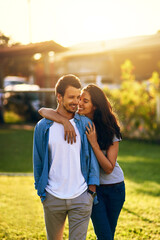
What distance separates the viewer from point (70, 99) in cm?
257

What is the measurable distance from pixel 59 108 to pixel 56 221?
3.06ft

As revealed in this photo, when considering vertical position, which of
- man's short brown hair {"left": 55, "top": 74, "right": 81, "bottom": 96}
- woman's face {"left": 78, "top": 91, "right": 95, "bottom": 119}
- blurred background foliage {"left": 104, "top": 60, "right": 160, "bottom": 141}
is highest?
man's short brown hair {"left": 55, "top": 74, "right": 81, "bottom": 96}

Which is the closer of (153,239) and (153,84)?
(153,239)

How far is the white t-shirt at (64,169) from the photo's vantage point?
249 centimetres

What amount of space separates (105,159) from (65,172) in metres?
0.41

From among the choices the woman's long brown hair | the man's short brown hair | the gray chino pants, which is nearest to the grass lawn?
the gray chino pants

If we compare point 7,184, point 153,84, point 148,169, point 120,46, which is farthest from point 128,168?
point 120,46

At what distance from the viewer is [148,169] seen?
8.70m

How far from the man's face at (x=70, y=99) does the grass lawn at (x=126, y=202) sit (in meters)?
2.41

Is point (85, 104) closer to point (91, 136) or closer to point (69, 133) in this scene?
point (91, 136)

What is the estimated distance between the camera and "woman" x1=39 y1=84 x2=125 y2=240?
2801 millimetres

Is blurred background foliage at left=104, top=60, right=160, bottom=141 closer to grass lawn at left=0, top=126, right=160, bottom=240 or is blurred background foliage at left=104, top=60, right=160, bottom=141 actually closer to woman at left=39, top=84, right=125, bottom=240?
grass lawn at left=0, top=126, right=160, bottom=240

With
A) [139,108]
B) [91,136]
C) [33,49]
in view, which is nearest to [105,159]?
[91,136]

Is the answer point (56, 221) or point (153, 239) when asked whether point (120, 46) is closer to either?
point (153, 239)
